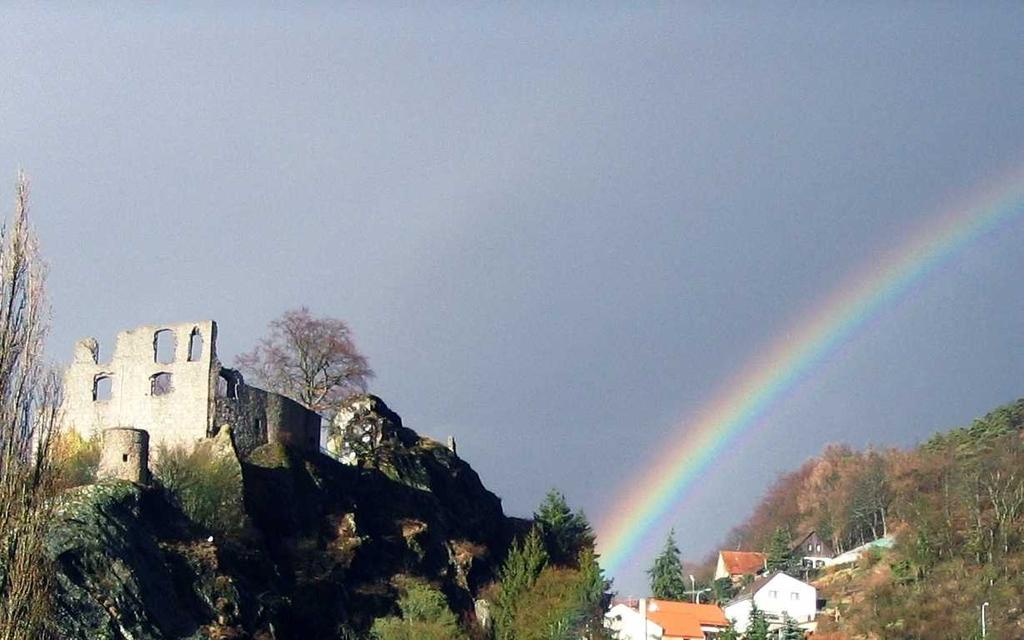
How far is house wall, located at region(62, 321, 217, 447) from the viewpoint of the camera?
65000 mm

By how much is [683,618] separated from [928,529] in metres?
17.4

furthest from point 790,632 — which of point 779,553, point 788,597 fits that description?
point 779,553

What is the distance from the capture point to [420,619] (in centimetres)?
6431

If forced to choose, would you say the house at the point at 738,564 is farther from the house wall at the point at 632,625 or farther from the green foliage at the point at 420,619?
the green foliage at the point at 420,619

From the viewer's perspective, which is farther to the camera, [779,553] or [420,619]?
A: [779,553]

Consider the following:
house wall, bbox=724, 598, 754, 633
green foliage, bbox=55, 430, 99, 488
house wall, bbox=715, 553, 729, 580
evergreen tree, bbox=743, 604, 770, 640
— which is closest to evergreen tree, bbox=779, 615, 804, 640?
evergreen tree, bbox=743, 604, 770, 640

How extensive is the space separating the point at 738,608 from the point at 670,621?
18911mm

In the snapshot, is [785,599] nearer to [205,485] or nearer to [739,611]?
[739,611]

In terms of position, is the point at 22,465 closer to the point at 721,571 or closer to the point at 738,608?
the point at 738,608

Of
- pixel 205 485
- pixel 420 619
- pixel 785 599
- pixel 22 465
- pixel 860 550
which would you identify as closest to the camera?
pixel 22 465

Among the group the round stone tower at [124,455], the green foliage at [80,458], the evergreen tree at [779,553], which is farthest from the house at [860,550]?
the round stone tower at [124,455]

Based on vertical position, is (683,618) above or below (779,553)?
below

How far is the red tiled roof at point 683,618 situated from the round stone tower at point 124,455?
151 ft

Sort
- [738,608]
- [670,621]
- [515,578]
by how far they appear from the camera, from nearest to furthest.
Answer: [515,578]
[670,621]
[738,608]
